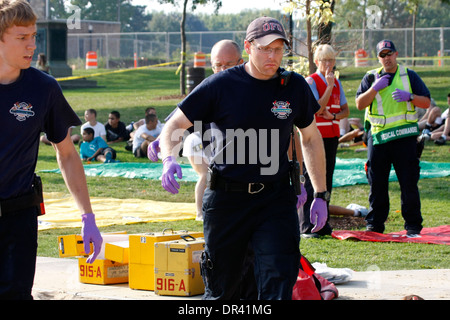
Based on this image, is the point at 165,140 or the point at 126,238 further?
the point at 126,238

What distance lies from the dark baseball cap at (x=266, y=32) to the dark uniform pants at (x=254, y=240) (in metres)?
0.94

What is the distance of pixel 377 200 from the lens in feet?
30.3

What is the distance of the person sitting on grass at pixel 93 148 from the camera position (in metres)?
16.5

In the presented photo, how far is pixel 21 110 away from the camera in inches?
159

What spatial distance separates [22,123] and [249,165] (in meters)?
1.44

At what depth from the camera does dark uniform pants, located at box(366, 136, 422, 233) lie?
29.5 feet

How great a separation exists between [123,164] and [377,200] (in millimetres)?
7624

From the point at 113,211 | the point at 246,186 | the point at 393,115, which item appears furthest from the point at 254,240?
the point at 113,211

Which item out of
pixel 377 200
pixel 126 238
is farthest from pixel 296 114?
pixel 377 200

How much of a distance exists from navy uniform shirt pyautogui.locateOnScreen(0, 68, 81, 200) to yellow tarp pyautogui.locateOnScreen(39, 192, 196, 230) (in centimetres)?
610
